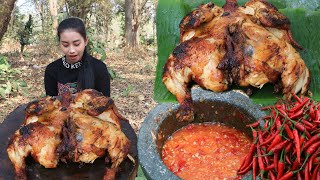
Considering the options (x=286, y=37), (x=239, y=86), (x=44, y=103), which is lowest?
(x=44, y=103)

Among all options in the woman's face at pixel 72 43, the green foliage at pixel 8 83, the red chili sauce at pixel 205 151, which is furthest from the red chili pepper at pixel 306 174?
the green foliage at pixel 8 83

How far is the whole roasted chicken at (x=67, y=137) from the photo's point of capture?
112 inches

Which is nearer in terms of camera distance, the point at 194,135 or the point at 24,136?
the point at 194,135

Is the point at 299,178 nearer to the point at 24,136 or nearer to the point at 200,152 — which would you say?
the point at 200,152

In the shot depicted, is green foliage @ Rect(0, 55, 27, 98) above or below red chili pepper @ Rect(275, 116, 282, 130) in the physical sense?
below

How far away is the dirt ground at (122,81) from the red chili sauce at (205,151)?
161 inches

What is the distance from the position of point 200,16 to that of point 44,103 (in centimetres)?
Result: 171

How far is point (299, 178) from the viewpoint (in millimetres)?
2256

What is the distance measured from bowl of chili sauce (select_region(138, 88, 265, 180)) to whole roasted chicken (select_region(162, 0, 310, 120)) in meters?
0.61

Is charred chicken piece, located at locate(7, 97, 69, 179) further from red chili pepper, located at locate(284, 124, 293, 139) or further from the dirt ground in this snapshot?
the dirt ground

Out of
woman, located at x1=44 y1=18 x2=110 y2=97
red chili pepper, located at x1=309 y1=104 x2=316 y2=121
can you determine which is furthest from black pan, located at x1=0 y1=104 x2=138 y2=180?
red chili pepper, located at x1=309 y1=104 x2=316 y2=121

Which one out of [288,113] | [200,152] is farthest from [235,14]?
[200,152]

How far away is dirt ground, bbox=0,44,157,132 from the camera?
7.89 meters

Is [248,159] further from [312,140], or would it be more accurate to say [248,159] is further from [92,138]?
[92,138]
